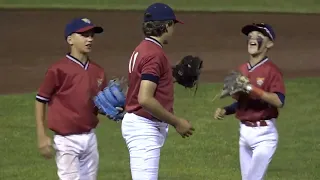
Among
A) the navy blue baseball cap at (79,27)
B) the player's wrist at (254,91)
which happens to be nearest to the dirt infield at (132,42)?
the navy blue baseball cap at (79,27)

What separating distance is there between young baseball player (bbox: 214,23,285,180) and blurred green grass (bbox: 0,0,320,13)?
57.3 ft

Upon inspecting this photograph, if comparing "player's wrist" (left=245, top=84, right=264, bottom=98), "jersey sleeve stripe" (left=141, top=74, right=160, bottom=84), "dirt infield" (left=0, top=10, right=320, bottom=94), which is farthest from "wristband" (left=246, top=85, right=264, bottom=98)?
"dirt infield" (left=0, top=10, right=320, bottom=94)

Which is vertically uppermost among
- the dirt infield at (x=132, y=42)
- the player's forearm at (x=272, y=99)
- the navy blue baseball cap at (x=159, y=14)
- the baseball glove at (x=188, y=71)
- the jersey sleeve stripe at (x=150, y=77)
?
the navy blue baseball cap at (x=159, y=14)

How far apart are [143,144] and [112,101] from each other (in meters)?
0.63

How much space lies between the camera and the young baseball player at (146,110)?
498 centimetres

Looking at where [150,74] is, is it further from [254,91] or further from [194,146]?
[194,146]

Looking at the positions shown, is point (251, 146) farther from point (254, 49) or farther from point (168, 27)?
point (168, 27)

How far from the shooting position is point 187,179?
7.91 m

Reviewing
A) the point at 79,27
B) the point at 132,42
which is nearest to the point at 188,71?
the point at 79,27

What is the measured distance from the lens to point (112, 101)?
5.55m

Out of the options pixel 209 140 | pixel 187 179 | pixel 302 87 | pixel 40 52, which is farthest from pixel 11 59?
pixel 187 179

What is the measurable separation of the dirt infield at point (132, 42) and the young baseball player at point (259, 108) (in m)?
7.50

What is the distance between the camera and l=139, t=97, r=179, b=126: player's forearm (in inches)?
190

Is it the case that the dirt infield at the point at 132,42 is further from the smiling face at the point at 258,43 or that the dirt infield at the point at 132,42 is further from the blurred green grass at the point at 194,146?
the smiling face at the point at 258,43
